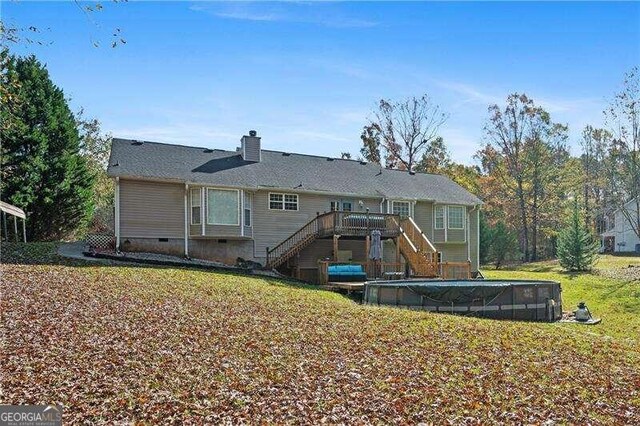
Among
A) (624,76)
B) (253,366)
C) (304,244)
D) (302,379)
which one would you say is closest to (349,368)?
(302,379)

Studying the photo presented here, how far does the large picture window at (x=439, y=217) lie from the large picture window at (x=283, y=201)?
8289 millimetres

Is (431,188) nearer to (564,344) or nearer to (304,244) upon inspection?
(304,244)

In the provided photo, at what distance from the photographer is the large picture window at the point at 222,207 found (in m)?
20.8

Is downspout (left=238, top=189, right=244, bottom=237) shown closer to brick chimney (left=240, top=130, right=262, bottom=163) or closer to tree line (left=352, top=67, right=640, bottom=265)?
brick chimney (left=240, top=130, right=262, bottom=163)

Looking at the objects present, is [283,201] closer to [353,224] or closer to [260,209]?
[260,209]

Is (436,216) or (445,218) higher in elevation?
(436,216)

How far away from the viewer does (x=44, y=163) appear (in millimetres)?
24328

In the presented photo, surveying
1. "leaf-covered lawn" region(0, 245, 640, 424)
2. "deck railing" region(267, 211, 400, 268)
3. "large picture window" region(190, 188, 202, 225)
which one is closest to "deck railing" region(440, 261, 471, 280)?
"deck railing" region(267, 211, 400, 268)

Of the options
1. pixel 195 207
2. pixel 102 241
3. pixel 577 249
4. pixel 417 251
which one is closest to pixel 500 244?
pixel 577 249

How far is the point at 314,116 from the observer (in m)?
25.6

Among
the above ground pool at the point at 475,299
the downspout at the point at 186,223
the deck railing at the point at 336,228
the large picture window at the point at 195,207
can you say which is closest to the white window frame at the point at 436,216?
the deck railing at the point at 336,228

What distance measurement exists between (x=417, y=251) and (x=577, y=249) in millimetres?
13558

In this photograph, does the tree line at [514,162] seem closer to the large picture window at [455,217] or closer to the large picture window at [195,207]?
the large picture window at [455,217]

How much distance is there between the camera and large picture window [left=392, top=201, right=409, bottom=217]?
2544 cm
